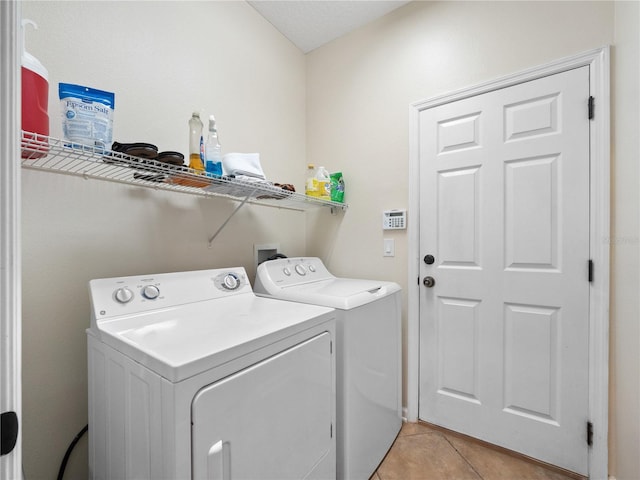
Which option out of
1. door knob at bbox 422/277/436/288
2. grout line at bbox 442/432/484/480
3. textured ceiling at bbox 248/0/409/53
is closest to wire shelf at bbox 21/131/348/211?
door knob at bbox 422/277/436/288

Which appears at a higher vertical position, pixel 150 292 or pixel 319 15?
pixel 319 15

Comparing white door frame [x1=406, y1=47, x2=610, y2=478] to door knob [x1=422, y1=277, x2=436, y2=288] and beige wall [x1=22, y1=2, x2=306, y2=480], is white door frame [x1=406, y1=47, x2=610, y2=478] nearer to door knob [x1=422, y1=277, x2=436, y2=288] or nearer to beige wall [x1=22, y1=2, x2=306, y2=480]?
door knob [x1=422, y1=277, x2=436, y2=288]

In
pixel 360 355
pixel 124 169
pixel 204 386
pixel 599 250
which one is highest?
pixel 124 169

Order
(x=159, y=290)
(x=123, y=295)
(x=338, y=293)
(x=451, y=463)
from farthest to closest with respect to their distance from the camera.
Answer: (x=451, y=463), (x=338, y=293), (x=159, y=290), (x=123, y=295)

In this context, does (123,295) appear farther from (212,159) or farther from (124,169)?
(212,159)

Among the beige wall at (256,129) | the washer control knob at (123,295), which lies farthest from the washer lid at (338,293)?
the washer control knob at (123,295)

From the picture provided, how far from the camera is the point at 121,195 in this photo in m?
1.36

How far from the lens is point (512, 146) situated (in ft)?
5.49

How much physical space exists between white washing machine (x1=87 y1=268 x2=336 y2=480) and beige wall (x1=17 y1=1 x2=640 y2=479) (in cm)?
22

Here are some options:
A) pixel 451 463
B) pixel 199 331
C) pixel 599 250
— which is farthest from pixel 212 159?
pixel 451 463

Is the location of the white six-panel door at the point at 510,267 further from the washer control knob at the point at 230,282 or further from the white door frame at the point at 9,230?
the white door frame at the point at 9,230

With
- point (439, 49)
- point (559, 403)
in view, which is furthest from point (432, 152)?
point (559, 403)

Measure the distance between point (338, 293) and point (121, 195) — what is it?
1131 mm

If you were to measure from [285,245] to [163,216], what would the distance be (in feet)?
3.09
